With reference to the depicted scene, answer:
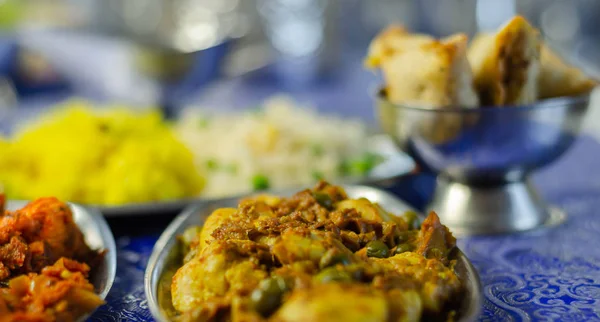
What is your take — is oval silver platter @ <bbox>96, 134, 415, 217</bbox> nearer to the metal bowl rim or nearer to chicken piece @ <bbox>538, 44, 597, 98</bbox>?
the metal bowl rim

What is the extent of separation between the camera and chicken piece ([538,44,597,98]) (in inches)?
82.0

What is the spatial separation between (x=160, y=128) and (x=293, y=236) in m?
1.73

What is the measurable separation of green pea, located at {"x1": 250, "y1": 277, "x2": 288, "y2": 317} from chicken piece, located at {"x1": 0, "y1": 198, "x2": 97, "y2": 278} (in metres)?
0.69

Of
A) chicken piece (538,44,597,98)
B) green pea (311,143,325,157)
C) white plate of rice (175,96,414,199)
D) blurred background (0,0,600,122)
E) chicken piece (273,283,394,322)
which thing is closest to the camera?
chicken piece (273,283,394,322)

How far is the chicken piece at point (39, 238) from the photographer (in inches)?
58.9

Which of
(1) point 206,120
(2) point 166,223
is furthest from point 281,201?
(1) point 206,120

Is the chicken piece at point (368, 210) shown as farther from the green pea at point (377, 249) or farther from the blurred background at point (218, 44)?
the blurred background at point (218, 44)

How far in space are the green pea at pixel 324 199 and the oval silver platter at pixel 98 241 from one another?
0.58m

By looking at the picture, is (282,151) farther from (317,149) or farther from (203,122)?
(203,122)

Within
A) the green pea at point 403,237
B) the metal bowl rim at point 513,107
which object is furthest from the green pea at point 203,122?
the green pea at point 403,237

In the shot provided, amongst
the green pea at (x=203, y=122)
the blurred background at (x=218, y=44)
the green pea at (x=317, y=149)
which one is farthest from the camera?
the blurred background at (x=218, y=44)

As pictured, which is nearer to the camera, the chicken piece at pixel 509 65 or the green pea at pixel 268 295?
the green pea at pixel 268 295

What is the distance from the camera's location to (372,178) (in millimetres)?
2529

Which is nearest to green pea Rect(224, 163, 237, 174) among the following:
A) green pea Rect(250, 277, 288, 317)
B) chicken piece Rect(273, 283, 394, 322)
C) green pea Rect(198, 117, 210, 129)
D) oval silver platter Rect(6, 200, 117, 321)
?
green pea Rect(198, 117, 210, 129)
